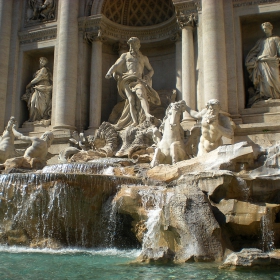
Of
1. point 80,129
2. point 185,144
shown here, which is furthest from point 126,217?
point 80,129

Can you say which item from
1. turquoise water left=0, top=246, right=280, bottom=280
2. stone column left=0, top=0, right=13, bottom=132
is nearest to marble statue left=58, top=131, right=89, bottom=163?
stone column left=0, top=0, right=13, bottom=132

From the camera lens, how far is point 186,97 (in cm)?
1500

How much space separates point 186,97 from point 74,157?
15.3ft

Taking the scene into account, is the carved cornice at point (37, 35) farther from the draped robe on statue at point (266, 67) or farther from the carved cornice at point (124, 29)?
the draped robe on statue at point (266, 67)

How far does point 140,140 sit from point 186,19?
17.1ft

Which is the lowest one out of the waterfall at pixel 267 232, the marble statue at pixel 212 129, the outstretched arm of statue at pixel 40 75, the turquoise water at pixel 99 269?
the turquoise water at pixel 99 269

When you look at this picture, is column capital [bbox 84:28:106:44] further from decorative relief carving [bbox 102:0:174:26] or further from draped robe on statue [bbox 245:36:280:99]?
draped robe on statue [bbox 245:36:280:99]

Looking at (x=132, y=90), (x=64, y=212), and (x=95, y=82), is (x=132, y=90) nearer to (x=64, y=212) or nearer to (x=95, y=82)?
(x=95, y=82)

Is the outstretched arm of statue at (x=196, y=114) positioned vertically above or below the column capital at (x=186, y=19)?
below

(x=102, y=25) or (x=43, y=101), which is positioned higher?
(x=102, y=25)

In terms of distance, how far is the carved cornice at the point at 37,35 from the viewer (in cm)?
1812

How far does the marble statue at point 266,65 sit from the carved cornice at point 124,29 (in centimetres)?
363

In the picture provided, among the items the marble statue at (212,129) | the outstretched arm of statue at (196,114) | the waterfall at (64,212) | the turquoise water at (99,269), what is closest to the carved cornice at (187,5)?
the outstretched arm of statue at (196,114)

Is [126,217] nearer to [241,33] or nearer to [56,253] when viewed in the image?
[56,253]
